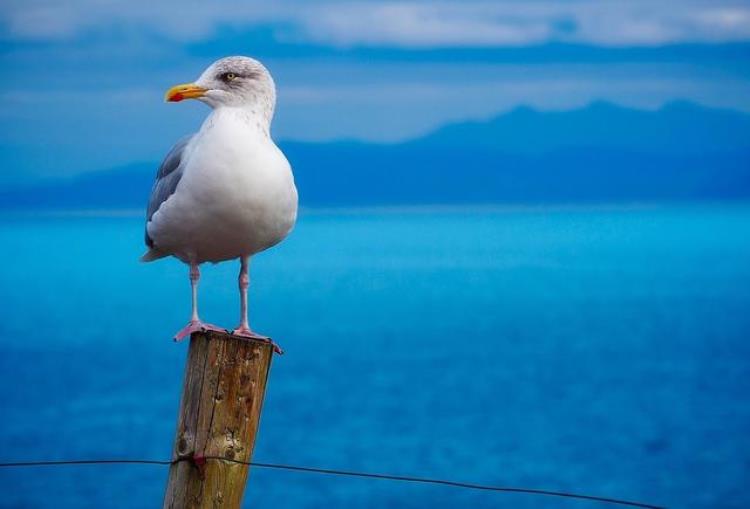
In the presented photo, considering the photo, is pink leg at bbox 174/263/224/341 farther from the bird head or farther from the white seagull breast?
the bird head

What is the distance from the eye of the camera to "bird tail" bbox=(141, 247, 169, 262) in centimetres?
325

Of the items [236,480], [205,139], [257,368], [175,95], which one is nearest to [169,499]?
[236,480]

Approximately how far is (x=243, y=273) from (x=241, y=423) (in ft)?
3.08

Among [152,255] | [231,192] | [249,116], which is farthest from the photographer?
[152,255]

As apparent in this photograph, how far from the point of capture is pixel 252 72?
2963mm

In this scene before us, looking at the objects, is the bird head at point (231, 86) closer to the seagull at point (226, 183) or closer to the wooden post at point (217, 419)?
the seagull at point (226, 183)

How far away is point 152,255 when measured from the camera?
10.8ft

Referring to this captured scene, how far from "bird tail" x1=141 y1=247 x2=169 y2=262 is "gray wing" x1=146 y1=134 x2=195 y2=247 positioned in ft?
0.36

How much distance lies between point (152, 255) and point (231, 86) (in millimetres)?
629

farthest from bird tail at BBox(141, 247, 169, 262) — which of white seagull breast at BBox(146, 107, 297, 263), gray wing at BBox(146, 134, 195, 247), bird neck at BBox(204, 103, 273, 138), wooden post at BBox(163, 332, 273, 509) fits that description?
wooden post at BBox(163, 332, 273, 509)

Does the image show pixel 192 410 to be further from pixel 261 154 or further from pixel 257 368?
pixel 261 154

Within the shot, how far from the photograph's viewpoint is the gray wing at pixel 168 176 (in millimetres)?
2914

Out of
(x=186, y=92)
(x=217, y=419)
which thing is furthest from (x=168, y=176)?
(x=217, y=419)

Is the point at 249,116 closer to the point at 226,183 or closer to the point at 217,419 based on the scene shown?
the point at 226,183
